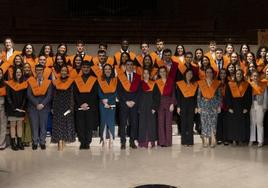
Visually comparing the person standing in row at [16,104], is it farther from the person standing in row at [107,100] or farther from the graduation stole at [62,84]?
the person standing in row at [107,100]

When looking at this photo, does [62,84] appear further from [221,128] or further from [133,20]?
[133,20]

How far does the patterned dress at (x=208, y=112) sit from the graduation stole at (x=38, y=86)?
2.49 meters

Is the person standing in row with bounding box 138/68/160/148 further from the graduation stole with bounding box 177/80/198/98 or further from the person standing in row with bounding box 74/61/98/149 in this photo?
the person standing in row with bounding box 74/61/98/149

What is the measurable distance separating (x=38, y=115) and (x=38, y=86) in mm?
460

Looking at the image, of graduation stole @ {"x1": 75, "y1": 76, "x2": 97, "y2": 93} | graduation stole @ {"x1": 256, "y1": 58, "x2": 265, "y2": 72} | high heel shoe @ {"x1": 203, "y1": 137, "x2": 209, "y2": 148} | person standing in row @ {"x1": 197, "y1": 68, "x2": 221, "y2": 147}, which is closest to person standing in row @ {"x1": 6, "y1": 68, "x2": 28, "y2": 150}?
graduation stole @ {"x1": 75, "y1": 76, "x2": 97, "y2": 93}

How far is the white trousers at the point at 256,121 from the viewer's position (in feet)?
26.4

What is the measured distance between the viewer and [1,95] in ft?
25.4

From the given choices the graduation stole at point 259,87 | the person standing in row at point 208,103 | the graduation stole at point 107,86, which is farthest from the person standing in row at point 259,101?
the graduation stole at point 107,86

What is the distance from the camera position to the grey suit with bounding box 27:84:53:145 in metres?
7.74

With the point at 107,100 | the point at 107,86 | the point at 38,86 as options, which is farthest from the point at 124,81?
the point at 38,86

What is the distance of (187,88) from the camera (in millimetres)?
8086

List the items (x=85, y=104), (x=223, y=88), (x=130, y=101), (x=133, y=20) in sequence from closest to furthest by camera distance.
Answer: (x=85, y=104), (x=130, y=101), (x=223, y=88), (x=133, y=20)

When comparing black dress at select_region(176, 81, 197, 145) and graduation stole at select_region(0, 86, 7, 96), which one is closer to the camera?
graduation stole at select_region(0, 86, 7, 96)

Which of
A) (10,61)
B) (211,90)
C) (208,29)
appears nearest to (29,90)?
(10,61)
